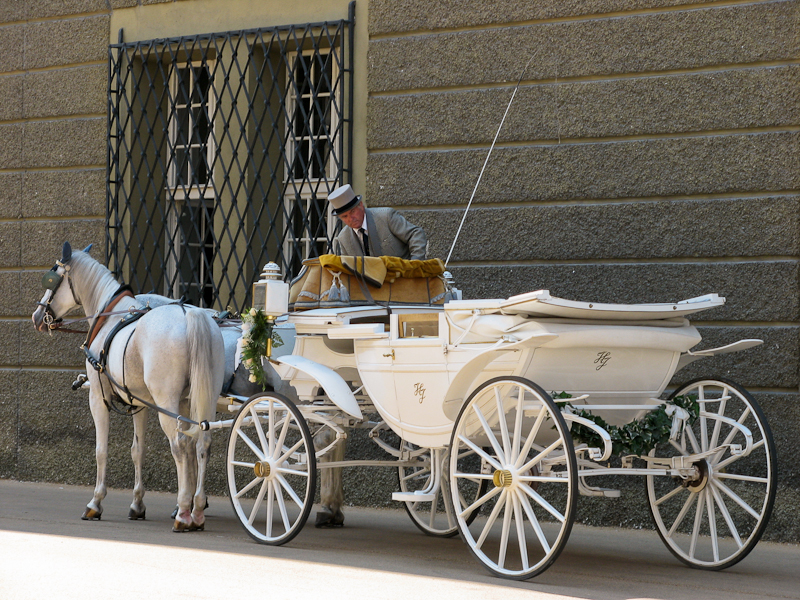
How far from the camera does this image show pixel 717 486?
508cm

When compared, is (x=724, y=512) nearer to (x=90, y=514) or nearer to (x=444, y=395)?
(x=444, y=395)

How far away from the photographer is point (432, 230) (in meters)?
7.63

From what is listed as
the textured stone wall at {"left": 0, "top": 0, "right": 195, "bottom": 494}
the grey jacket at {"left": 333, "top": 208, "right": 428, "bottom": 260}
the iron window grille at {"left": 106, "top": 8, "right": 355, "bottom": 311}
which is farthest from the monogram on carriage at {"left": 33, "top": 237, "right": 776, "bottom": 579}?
the textured stone wall at {"left": 0, "top": 0, "right": 195, "bottom": 494}

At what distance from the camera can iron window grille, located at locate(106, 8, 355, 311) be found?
816 cm

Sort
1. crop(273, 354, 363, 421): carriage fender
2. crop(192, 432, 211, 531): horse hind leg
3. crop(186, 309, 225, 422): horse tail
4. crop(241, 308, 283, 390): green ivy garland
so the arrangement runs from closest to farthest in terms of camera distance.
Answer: crop(273, 354, 363, 421): carriage fender → crop(241, 308, 283, 390): green ivy garland → crop(186, 309, 225, 422): horse tail → crop(192, 432, 211, 531): horse hind leg

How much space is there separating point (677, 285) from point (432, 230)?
1888 mm

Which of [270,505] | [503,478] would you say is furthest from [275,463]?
[503,478]

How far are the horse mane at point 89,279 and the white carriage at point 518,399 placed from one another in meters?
1.67

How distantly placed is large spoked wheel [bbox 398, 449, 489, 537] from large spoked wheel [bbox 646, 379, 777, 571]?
1144 mm

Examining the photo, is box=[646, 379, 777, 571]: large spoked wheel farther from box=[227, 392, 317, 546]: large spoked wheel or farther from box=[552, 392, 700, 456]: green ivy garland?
box=[227, 392, 317, 546]: large spoked wheel

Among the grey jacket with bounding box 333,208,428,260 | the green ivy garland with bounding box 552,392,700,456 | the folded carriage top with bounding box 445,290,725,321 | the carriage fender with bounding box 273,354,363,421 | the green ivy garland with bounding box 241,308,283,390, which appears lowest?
the green ivy garland with bounding box 552,392,700,456

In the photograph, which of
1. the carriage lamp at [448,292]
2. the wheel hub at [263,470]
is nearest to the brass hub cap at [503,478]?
the wheel hub at [263,470]

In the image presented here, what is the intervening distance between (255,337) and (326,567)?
1.46 metres

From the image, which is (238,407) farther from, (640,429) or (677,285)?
(677,285)
